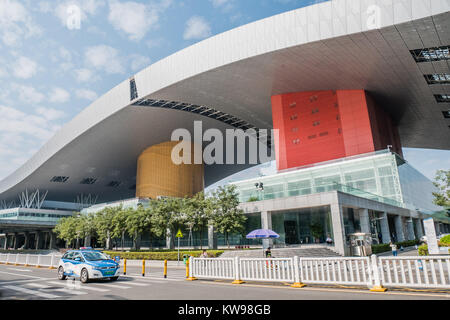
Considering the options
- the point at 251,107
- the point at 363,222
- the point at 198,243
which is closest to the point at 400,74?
the point at 363,222

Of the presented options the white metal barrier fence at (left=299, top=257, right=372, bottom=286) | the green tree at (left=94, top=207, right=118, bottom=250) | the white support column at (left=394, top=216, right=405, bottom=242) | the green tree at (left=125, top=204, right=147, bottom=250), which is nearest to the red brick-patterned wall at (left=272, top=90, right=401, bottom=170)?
the white support column at (left=394, top=216, right=405, bottom=242)

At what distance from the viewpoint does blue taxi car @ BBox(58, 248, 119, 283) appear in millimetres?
12836

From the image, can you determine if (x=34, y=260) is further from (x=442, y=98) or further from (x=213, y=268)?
(x=442, y=98)

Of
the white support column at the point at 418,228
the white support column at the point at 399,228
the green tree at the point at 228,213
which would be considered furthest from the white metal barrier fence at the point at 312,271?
the white support column at the point at 418,228

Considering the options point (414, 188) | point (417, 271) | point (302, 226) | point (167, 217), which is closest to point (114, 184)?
point (167, 217)

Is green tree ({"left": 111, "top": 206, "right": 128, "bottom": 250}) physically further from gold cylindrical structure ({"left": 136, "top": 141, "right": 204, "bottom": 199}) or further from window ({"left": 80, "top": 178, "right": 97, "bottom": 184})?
window ({"left": 80, "top": 178, "right": 97, "bottom": 184})

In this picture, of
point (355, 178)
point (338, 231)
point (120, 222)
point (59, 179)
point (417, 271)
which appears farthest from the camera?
point (59, 179)

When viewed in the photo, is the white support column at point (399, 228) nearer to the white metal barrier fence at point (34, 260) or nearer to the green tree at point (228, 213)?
the green tree at point (228, 213)

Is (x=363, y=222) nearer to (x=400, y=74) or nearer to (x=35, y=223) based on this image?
(x=400, y=74)

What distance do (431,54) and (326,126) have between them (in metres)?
13.2

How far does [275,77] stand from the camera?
117 feet

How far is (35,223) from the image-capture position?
55875 millimetres

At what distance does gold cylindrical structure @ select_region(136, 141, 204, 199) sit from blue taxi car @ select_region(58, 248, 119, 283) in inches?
1686
